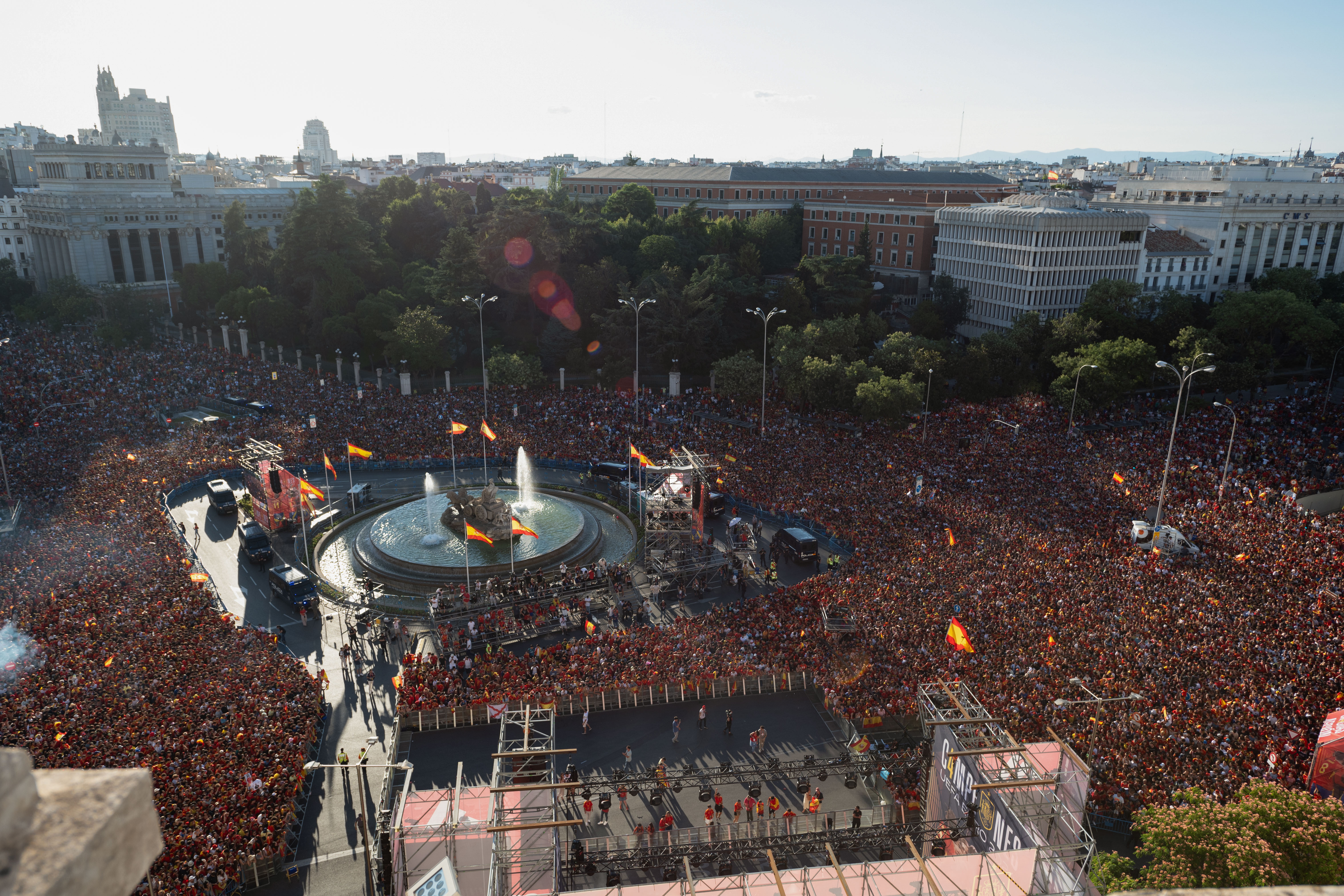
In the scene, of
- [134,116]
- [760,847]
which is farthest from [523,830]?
[134,116]

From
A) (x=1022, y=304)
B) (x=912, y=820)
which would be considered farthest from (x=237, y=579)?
(x=1022, y=304)

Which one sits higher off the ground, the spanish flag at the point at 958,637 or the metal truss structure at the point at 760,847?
the spanish flag at the point at 958,637

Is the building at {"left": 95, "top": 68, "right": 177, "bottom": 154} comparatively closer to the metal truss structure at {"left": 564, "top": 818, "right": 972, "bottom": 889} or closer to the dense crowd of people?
the dense crowd of people

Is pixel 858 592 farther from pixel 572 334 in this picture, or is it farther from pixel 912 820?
pixel 572 334

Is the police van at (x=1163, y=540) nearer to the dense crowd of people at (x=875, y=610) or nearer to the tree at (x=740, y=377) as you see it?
the dense crowd of people at (x=875, y=610)

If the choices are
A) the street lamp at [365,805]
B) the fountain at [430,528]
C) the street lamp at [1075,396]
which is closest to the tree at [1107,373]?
the street lamp at [1075,396]

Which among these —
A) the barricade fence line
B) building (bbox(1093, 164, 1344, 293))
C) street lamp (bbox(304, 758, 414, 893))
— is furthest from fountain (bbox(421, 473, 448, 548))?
building (bbox(1093, 164, 1344, 293))

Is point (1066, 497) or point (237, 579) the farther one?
point (1066, 497)
